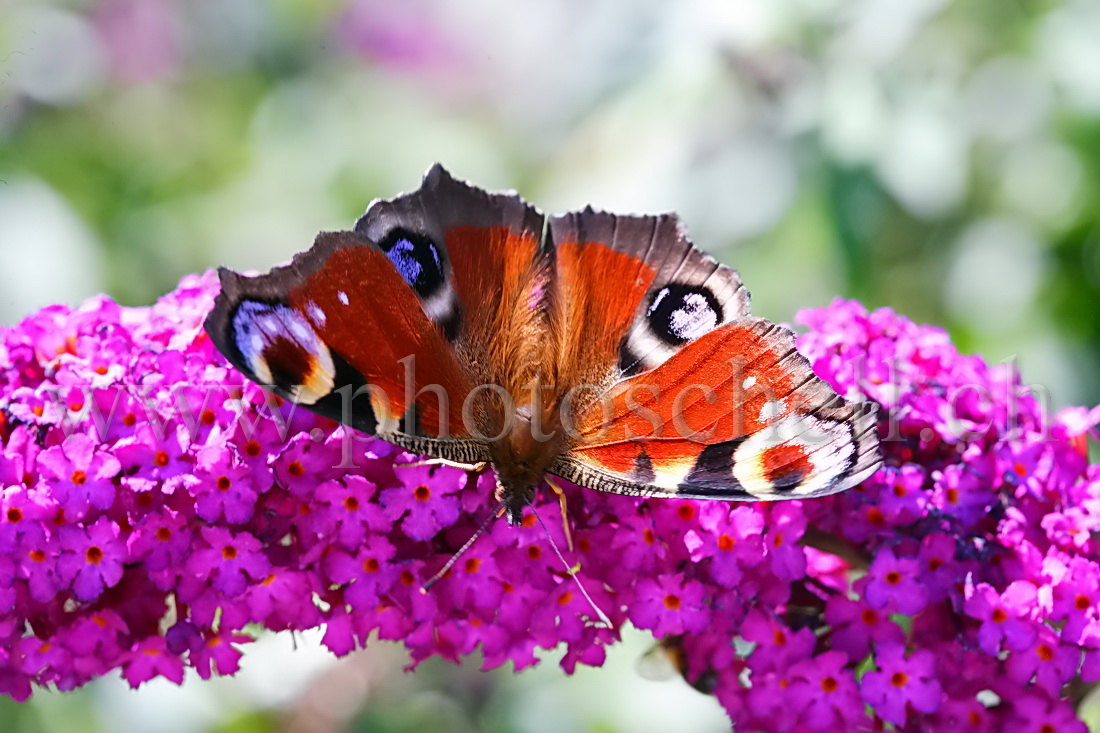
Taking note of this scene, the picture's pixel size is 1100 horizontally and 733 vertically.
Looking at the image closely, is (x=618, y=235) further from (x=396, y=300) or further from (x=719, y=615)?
(x=719, y=615)

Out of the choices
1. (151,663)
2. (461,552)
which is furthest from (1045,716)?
(151,663)

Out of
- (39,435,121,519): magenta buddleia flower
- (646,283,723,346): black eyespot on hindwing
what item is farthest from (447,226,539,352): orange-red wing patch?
(39,435,121,519): magenta buddleia flower

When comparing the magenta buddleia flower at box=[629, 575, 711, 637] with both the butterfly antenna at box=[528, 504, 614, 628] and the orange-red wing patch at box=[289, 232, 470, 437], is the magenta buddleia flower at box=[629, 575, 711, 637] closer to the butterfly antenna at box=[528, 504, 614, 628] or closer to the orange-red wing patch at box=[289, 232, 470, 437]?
the butterfly antenna at box=[528, 504, 614, 628]

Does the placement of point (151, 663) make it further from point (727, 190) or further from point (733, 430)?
point (727, 190)

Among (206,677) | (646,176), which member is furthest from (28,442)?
(646,176)

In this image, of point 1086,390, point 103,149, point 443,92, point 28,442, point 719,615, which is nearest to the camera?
point 28,442

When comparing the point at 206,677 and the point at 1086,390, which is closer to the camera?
the point at 206,677

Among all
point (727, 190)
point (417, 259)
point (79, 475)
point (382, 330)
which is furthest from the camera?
point (727, 190)
